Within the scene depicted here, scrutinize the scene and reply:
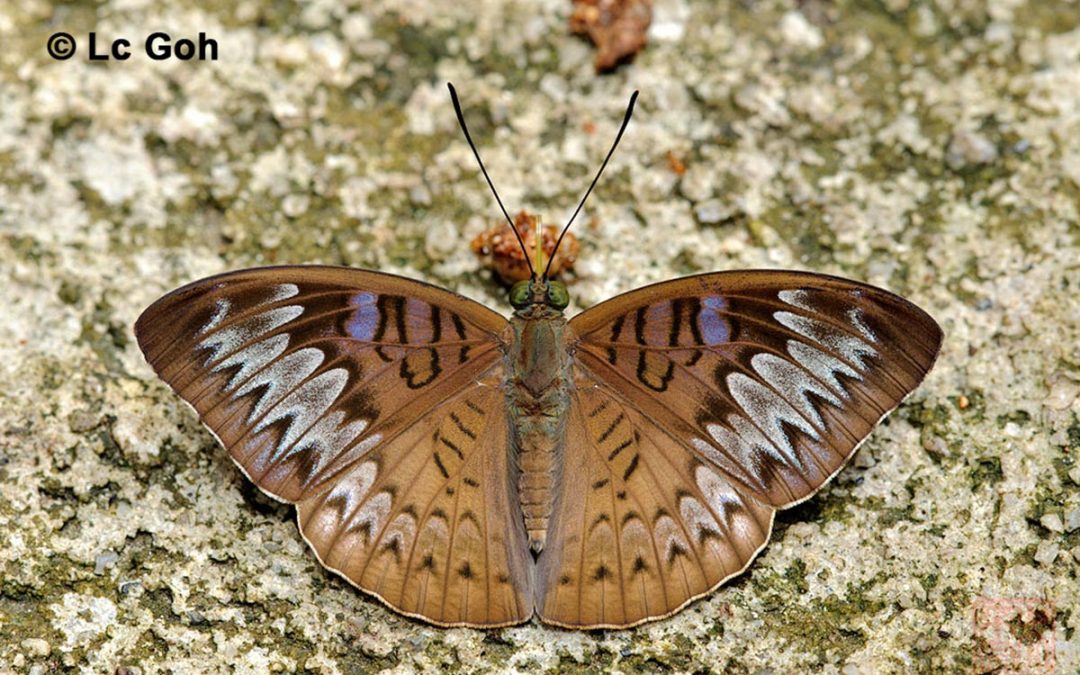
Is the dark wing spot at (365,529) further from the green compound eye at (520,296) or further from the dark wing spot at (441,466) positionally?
the green compound eye at (520,296)

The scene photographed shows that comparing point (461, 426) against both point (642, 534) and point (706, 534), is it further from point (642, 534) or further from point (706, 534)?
point (706, 534)

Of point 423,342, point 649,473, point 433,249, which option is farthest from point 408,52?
point 649,473

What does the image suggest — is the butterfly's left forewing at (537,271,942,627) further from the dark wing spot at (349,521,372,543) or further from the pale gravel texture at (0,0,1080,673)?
the dark wing spot at (349,521,372,543)

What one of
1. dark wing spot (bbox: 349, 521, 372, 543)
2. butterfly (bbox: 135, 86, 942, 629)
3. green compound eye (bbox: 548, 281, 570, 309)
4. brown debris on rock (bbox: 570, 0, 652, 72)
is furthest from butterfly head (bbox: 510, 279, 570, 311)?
brown debris on rock (bbox: 570, 0, 652, 72)

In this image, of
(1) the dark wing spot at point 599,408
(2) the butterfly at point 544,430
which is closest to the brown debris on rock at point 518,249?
(2) the butterfly at point 544,430

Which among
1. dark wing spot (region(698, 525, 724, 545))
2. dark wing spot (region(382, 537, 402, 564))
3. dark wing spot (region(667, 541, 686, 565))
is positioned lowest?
dark wing spot (region(382, 537, 402, 564))

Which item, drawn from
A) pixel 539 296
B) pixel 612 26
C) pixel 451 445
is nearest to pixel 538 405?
pixel 451 445
